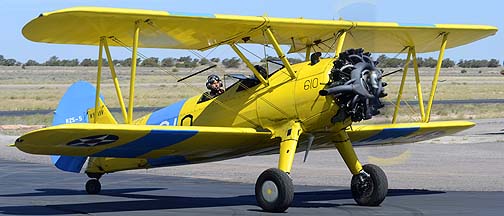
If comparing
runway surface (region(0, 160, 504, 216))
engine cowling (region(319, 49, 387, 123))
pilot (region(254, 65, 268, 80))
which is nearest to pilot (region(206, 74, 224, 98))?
pilot (region(254, 65, 268, 80))

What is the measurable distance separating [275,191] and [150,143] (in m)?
1.93

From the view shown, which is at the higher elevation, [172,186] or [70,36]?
[70,36]

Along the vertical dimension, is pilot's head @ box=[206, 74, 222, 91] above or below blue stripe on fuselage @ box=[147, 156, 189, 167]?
above

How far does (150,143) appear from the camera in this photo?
1245cm

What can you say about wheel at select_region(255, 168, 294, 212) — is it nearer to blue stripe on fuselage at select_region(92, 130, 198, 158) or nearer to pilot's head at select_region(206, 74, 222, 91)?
blue stripe on fuselage at select_region(92, 130, 198, 158)

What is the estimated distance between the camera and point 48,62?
503 feet

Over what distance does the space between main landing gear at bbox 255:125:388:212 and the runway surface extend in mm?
201

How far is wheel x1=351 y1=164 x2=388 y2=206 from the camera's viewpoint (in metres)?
13.0

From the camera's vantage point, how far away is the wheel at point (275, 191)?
11727 millimetres

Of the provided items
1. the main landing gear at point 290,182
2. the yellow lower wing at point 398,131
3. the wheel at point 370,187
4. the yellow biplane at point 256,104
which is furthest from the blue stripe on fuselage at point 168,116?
the wheel at point 370,187

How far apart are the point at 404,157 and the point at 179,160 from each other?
986cm

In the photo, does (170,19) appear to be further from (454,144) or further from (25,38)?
(454,144)

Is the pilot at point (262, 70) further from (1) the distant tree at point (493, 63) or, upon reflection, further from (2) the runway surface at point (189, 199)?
(1) the distant tree at point (493, 63)

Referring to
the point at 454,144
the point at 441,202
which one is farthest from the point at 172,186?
the point at 454,144
